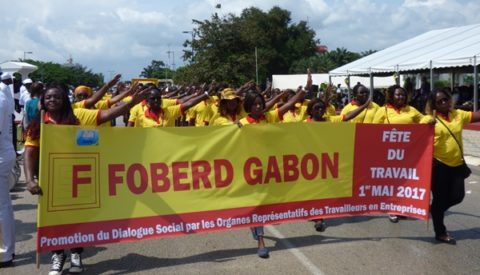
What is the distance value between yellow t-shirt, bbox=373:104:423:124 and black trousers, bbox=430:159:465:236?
2.59 feet

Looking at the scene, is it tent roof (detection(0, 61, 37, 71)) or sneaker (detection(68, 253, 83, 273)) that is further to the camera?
tent roof (detection(0, 61, 37, 71))

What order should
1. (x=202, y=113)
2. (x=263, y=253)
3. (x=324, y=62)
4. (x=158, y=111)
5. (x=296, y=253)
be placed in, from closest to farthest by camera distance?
(x=263, y=253) → (x=296, y=253) → (x=158, y=111) → (x=202, y=113) → (x=324, y=62)

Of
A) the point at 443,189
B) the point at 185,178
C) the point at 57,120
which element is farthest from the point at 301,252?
the point at 57,120

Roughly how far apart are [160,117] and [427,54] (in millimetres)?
13968

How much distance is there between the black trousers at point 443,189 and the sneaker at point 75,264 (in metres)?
3.74

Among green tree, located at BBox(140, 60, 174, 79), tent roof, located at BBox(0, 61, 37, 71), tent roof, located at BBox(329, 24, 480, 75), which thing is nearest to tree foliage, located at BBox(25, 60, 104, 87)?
green tree, located at BBox(140, 60, 174, 79)

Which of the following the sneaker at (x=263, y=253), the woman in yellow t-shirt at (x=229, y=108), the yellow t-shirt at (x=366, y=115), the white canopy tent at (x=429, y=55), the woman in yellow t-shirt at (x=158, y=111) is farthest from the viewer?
the white canopy tent at (x=429, y=55)

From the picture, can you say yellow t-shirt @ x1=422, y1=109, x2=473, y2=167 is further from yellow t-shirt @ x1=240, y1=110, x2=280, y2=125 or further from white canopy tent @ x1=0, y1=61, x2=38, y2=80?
white canopy tent @ x1=0, y1=61, x2=38, y2=80

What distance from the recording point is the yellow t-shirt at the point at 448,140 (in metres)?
5.63

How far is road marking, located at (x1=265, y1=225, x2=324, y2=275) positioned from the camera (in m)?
4.91

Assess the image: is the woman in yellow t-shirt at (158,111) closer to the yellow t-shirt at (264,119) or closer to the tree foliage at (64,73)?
the yellow t-shirt at (264,119)

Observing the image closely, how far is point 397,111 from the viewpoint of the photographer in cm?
657

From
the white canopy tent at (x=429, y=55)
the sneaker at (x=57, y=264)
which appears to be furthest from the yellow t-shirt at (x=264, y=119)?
the white canopy tent at (x=429, y=55)

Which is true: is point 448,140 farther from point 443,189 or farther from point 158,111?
point 158,111
